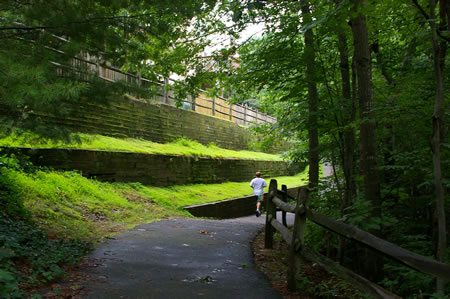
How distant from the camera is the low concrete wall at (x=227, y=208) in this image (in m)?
13.3

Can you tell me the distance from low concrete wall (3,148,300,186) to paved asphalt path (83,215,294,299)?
299cm

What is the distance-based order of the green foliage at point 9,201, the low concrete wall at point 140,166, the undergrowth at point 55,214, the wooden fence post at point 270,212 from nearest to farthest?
the undergrowth at point 55,214 < the green foliage at point 9,201 < the wooden fence post at point 270,212 < the low concrete wall at point 140,166

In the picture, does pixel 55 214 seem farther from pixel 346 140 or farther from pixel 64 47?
pixel 346 140

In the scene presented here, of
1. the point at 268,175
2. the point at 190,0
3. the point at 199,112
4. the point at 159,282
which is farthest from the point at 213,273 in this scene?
the point at 268,175

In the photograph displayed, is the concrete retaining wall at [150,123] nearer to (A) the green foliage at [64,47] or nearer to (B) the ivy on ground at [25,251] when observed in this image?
(A) the green foliage at [64,47]

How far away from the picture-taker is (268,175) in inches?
1029

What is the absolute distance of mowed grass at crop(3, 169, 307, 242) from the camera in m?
7.14

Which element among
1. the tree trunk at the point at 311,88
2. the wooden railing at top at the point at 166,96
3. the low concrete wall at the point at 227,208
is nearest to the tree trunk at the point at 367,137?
the tree trunk at the point at 311,88

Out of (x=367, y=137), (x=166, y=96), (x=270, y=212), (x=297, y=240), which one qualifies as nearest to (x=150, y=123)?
(x=166, y=96)

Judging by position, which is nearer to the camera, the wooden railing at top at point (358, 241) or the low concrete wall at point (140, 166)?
the wooden railing at top at point (358, 241)

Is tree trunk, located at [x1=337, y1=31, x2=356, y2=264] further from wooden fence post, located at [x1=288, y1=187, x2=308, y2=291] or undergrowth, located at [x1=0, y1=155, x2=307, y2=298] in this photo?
undergrowth, located at [x1=0, y1=155, x2=307, y2=298]

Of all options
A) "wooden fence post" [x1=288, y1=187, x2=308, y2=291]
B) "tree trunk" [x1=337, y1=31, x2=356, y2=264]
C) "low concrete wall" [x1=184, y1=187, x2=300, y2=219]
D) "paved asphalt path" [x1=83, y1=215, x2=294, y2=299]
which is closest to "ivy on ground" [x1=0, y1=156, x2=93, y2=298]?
"paved asphalt path" [x1=83, y1=215, x2=294, y2=299]

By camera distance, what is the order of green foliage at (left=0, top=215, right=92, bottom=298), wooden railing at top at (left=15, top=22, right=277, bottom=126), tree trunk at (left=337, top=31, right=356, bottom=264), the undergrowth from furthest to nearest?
tree trunk at (left=337, top=31, right=356, bottom=264), wooden railing at top at (left=15, top=22, right=277, bottom=126), the undergrowth, green foliage at (left=0, top=215, right=92, bottom=298)

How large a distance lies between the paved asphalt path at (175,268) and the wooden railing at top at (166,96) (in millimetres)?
2668
